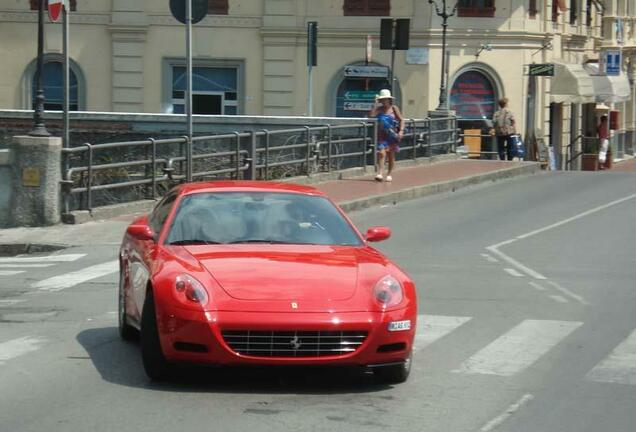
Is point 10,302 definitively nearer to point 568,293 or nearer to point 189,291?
point 189,291

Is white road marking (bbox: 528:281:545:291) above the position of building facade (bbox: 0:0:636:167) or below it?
below

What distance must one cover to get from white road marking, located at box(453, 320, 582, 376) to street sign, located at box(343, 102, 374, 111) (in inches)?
1329

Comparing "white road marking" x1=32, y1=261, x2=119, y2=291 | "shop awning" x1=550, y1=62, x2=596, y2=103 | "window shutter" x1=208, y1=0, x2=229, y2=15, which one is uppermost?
"window shutter" x1=208, y1=0, x2=229, y2=15

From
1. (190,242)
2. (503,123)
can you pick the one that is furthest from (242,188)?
(503,123)

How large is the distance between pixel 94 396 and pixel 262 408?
117 cm

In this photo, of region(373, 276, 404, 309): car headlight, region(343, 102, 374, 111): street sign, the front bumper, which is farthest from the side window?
region(343, 102, 374, 111): street sign

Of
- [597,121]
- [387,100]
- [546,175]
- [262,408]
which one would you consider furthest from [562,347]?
[597,121]

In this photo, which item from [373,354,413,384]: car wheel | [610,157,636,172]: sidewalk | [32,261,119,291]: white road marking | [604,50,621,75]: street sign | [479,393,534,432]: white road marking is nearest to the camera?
[479,393,534,432]: white road marking

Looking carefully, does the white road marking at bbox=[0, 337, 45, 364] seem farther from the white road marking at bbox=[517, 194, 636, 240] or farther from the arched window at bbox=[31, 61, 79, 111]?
the arched window at bbox=[31, 61, 79, 111]

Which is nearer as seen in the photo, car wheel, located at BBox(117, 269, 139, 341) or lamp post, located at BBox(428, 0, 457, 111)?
car wheel, located at BBox(117, 269, 139, 341)

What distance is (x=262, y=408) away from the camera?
26.6 feet

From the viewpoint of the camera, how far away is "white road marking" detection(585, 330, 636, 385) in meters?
9.25

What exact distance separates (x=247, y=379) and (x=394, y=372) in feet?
3.36

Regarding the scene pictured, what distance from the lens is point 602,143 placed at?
2057 inches
